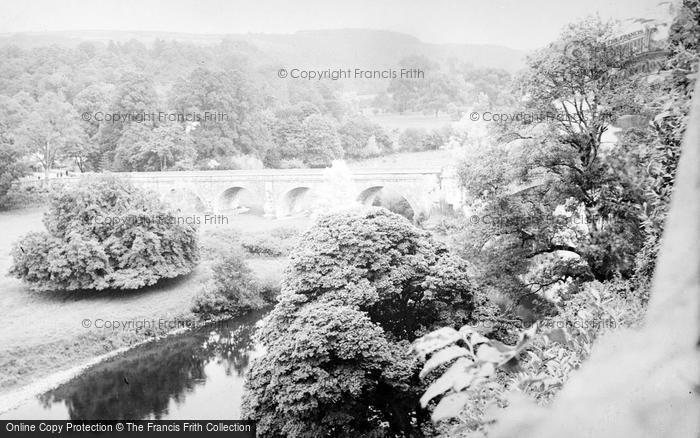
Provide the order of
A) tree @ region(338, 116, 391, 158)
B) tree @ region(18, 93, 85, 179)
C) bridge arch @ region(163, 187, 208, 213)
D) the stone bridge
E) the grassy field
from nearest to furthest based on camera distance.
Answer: the grassy field, the stone bridge, tree @ region(18, 93, 85, 179), bridge arch @ region(163, 187, 208, 213), tree @ region(338, 116, 391, 158)

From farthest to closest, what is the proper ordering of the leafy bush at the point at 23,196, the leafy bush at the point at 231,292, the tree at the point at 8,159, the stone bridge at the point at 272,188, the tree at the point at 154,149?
the tree at the point at 154,149 → the leafy bush at the point at 23,196 → the tree at the point at 8,159 → the stone bridge at the point at 272,188 → the leafy bush at the point at 231,292

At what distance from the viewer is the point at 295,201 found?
28.8 m

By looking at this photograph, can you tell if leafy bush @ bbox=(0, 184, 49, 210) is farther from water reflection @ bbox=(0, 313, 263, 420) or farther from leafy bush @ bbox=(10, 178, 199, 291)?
water reflection @ bbox=(0, 313, 263, 420)

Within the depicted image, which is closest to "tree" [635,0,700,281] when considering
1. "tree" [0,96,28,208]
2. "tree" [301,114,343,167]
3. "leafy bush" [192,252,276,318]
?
"leafy bush" [192,252,276,318]

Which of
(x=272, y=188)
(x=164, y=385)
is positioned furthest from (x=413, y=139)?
(x=164, y=385)

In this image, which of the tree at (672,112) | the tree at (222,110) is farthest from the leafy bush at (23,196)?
the tree at (672,112)

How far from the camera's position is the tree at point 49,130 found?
2731 cm

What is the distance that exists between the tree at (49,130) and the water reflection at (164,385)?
18.1m

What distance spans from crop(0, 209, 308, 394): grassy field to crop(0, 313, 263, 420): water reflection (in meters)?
→ 1.17

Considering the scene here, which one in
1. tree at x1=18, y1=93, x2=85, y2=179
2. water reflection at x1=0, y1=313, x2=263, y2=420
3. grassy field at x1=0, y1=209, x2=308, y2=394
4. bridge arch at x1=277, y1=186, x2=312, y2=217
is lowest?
water reflection at x1=0, y1=313, x2=263, y2=420

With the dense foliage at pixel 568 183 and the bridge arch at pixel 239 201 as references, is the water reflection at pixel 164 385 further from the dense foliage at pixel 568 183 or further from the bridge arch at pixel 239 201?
the bridge arch at pixel 239 201

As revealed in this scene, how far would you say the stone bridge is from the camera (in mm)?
22827

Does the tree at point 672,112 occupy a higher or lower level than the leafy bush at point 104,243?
higher

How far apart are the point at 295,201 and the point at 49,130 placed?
13477mm
